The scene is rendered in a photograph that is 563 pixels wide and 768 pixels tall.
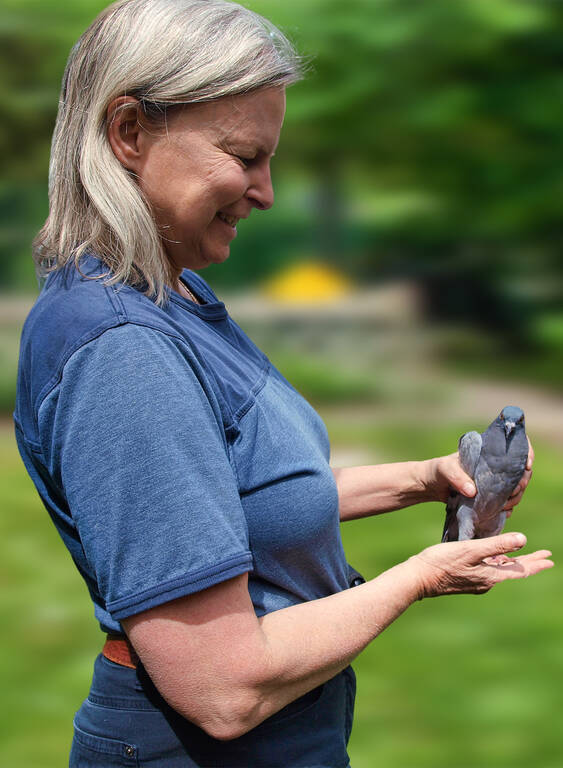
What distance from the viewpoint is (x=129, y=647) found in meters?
1.27

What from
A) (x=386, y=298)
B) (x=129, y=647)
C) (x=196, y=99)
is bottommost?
(x=386, y=298)

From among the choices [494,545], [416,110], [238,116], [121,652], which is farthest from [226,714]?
[416,110]

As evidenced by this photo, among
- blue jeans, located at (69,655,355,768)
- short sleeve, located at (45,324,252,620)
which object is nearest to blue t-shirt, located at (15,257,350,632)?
short sleeve, located at (45,324,252,620)

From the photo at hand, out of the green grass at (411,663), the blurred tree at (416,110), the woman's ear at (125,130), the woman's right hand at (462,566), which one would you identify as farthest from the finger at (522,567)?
the blurred tree at (416,110)

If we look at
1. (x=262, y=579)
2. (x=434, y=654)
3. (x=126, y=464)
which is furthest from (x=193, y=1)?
(x=434, y=654)

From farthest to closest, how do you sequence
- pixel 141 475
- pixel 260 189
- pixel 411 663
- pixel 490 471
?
1. pixel 411 663
2. pixel 490 471
3. pixel 260 189
4. pixel 141 475

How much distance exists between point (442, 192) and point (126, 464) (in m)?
4.78

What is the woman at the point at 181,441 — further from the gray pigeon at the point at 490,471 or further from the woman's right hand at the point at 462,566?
the gray pigeon at the point at 490,471

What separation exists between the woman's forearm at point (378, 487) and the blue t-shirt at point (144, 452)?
553 millimetres

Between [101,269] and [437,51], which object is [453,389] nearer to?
[437,51]

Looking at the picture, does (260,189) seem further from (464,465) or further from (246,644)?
(464,465)

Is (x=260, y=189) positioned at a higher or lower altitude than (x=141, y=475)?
higher

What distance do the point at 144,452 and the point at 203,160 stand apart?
0.46 m

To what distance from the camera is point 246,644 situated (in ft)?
3.68
